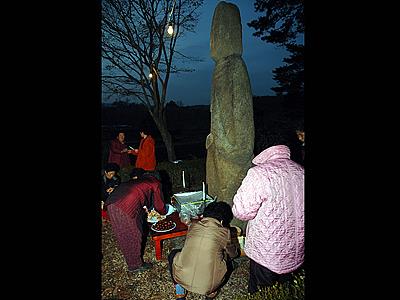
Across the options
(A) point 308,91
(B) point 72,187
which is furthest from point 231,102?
(B) point 72,187

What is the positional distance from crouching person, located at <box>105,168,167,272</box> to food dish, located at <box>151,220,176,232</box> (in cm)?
21

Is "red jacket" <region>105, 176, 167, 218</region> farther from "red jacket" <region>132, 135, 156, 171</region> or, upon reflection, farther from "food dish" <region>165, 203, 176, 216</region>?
"red jacket" <region>132, 135, 156, 171</region>

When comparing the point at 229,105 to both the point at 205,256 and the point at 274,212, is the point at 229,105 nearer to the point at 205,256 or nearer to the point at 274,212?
the point at 274,212

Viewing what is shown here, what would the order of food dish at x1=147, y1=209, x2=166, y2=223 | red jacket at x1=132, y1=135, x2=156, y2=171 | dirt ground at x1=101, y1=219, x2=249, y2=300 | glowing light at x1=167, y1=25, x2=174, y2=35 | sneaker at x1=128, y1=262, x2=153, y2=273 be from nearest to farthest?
dirt ground at x1=101, y1=219, x2=249, y2=300, sneaker at x1=128, y1=262, x2=153, y2=273, food dish at x1=147, y1=209, x2=166, y2=223, red jacket at x1=132, y1=135, x2=156, y2=171, glowing light at x1=167, y1=25, x2=174, y2=35

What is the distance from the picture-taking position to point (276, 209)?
263 centimetres

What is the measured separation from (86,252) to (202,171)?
301 inches

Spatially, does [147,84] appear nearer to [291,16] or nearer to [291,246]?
[291,16]

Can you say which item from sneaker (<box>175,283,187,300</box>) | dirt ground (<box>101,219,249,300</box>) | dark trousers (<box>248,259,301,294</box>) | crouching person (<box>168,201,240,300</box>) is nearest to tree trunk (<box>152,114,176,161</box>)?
dirt ground (<box>101,219,249,300</box>)

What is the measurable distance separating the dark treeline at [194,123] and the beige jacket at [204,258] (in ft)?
3.66

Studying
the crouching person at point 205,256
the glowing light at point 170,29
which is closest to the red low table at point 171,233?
the crouching person at point 205,256

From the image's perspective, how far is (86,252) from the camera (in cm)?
138

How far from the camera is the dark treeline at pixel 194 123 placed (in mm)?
6546

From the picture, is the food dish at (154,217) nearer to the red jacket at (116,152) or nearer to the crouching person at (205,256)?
the crouching person at (205,256)

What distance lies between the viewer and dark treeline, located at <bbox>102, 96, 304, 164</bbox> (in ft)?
21.5
